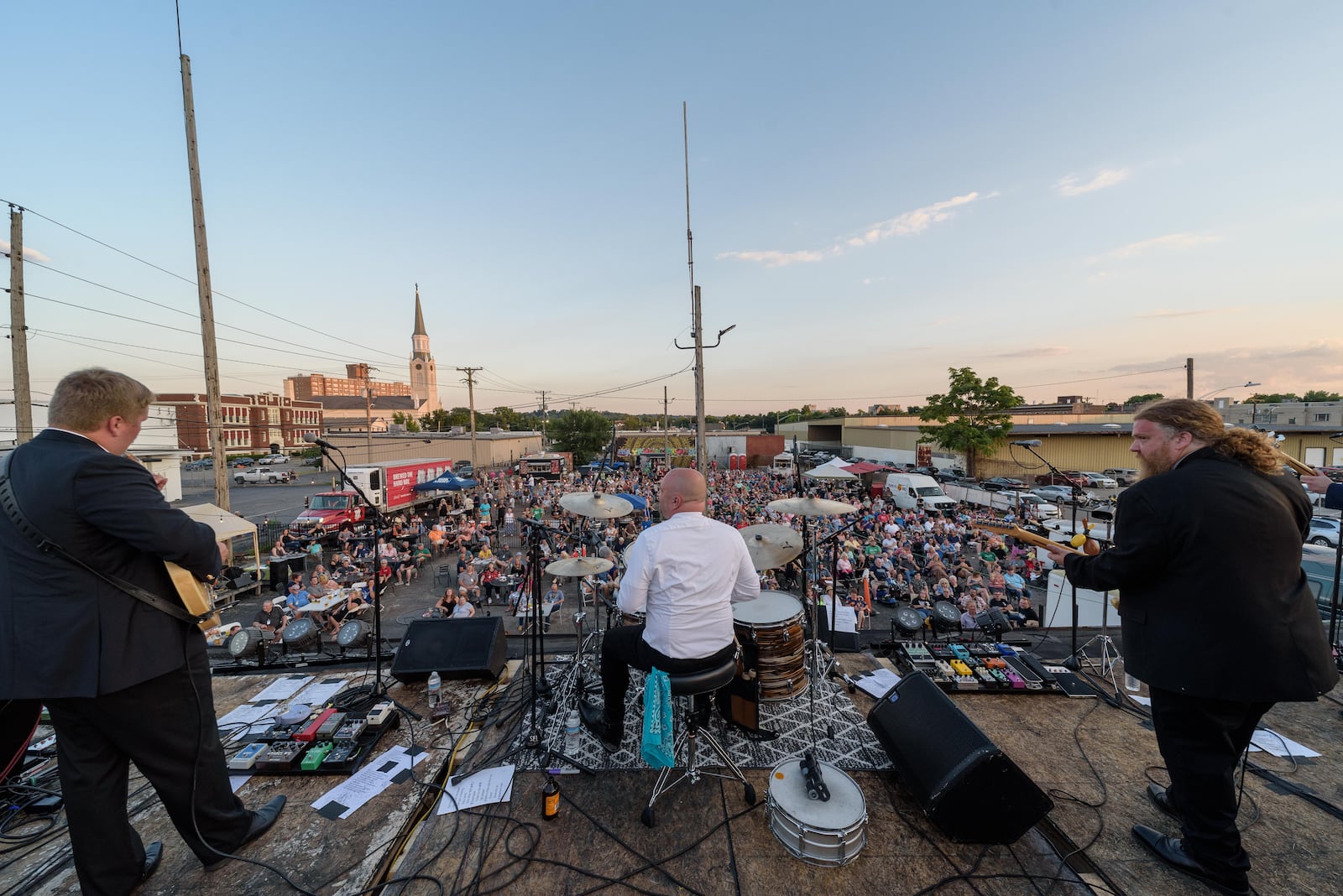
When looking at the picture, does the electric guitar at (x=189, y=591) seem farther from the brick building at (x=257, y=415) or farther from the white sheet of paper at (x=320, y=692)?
the brick building at (x=257, y=415)

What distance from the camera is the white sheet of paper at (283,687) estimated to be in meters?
4.04

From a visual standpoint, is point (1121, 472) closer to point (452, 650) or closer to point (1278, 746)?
point (1278, 746)

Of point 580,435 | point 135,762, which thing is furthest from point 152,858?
point 580,435

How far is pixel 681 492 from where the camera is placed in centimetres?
275

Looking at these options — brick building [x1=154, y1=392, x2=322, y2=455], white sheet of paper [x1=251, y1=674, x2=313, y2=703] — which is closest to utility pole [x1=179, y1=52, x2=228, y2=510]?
white sheet of paper [x1=251, y1=674, x2=313, y2=703]

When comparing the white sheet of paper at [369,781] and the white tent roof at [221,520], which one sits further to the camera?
the white tent roof at [221,520]

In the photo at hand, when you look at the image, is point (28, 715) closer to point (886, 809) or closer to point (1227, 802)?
point (886, 809)

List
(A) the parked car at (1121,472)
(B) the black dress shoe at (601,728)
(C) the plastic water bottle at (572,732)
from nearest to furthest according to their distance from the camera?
(B) the black dress shoe at (601,728), (C) the plastic water bottle at (572,732), (A) the parked car at (1121,472)

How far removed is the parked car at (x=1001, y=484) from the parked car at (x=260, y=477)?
2077 inches

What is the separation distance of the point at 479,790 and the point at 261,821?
1058 millimetres

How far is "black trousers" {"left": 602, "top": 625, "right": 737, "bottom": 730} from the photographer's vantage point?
2.59m

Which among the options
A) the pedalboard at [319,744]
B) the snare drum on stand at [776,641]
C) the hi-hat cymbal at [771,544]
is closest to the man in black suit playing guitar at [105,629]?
the pedalboard at [319,744]

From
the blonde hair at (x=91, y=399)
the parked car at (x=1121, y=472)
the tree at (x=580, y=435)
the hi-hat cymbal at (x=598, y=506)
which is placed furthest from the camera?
the tree at (x=580, y=435)

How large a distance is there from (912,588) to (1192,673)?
10.5m
